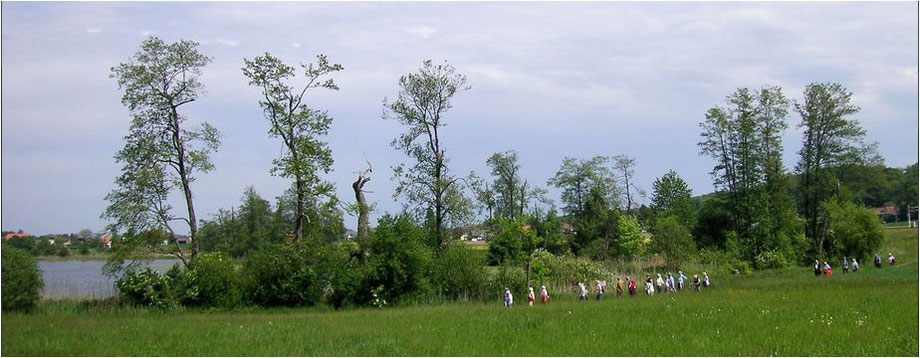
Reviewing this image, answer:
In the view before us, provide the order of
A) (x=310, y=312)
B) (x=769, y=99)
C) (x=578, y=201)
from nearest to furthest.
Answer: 1. (x=310, y=312)
2. (x=769, y=99)
3. (x=578, y=201)

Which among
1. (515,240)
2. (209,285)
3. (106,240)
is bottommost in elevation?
(209,285)

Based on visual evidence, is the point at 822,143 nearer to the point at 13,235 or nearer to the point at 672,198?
the point at 672,198

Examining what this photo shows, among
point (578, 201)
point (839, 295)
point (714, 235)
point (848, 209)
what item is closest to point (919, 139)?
point (839, 295)

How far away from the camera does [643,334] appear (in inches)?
767

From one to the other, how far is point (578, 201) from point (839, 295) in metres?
42.7

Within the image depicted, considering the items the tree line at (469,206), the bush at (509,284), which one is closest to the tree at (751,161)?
the tree line at (469,206)

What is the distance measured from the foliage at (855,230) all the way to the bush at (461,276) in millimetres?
30243

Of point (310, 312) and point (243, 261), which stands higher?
point (243, 261)

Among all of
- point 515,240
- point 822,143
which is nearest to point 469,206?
point 515,240

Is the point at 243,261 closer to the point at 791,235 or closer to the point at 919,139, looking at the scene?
the point at 919,139

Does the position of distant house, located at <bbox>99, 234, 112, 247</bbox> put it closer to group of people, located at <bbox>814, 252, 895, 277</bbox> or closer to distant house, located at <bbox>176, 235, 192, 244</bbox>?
distant house, located at <bbox>176, 235, 192, 244</bbox>

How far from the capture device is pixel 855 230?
174 feet

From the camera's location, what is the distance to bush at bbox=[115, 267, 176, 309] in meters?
30.6

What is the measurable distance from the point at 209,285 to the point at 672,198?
46.7 m
